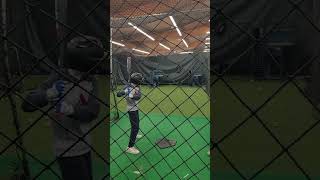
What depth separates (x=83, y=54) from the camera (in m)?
1.15

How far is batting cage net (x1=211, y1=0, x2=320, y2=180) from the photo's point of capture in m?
1.89

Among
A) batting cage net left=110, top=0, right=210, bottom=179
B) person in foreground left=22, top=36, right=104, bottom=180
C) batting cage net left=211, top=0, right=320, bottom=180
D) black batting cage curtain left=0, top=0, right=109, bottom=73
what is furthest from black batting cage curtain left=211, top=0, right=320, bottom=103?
person in foreground left=22, top=36, right=104, bottom=180

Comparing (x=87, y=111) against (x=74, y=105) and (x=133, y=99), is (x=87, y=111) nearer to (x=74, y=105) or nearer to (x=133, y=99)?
(x=74, y=105)

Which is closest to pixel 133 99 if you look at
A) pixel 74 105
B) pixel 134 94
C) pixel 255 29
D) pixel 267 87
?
pixel 134 94

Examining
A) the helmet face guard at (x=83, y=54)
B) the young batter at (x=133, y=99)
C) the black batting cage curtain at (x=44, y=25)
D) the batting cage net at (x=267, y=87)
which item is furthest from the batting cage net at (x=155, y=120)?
the helmet face guard at (x=83, y=54)

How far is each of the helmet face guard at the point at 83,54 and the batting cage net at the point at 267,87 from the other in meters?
0.69

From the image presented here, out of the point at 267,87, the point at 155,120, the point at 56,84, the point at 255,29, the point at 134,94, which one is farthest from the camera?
the point at 155,120

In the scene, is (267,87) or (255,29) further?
(267,87)

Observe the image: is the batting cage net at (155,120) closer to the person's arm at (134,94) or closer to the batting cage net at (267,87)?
the person's arm at (134,94)

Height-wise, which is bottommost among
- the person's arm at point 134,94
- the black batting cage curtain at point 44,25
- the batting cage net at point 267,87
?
the batting cage net at point 267,87

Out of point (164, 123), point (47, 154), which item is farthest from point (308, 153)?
point (164, 123)

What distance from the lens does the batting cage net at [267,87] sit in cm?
189

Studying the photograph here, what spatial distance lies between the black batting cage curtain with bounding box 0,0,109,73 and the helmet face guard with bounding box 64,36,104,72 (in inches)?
15.7

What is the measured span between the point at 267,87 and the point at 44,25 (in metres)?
→ 1.21
